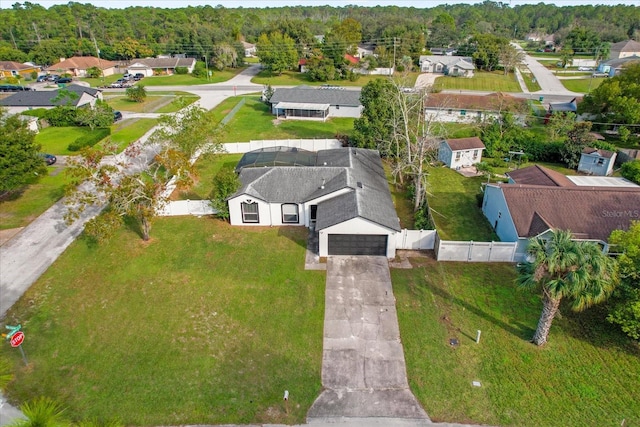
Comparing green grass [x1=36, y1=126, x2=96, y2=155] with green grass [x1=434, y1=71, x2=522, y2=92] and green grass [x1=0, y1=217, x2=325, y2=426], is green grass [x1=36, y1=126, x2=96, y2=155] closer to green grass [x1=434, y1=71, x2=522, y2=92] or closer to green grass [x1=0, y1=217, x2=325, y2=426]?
green grass [x1=0, y1=217, x2=325, y2=426]

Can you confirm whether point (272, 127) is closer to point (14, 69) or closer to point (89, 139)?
point (89, 139)

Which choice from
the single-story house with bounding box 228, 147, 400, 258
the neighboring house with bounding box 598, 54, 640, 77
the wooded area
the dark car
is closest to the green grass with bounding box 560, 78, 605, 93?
the neighboring house with bounding box 598, 54, 640, 77

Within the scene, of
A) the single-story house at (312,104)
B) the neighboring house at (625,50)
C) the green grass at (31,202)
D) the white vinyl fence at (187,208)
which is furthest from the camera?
the neighboring house at (625,50)

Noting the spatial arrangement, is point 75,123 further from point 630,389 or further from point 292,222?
point 630,389

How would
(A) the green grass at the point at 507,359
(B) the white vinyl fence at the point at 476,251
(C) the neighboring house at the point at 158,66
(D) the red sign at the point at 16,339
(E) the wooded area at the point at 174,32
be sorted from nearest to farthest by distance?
(A) the green grass at the point at 507,359
(D) the red sign at the point at 16,339
(B) the white vinyl fence at the point at 476,251
(C) the neighboring house at the point at 158,66
(E) the wooded area at the point at 174,32

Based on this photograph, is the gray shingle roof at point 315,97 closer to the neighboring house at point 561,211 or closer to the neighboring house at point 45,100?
the neighboring house at point 45,100

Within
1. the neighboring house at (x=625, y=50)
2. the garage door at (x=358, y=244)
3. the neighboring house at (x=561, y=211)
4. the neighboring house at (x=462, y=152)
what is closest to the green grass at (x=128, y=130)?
the garage door at (x=358, y=244)

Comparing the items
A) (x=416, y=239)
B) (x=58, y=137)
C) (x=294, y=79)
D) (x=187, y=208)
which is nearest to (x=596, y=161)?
(x=416, y=239)

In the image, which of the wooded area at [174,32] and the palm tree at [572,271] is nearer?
the palm tree at [572,271]
